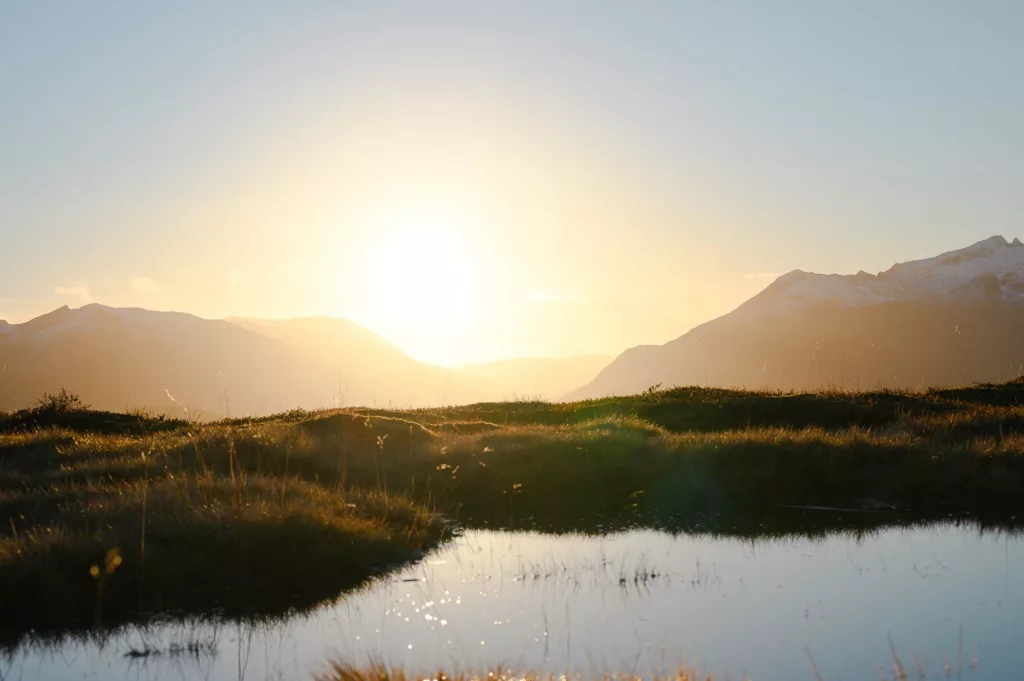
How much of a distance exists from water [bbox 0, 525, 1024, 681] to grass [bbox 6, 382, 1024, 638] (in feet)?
3.66

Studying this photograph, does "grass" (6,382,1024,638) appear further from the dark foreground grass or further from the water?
the water

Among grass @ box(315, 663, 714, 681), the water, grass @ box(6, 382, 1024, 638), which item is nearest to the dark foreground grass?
grass @ box(6, 382, 1024, 638)

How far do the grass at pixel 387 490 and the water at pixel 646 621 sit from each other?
1116 millimetres

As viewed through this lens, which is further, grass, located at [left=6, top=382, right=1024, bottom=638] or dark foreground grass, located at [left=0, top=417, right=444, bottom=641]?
grass, located at [left=6, top=382, right=1024, bottom=638]

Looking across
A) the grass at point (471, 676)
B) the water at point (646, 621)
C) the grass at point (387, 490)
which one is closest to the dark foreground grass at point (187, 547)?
the grass at point (387, 490)

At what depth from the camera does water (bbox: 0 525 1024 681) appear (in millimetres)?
7766

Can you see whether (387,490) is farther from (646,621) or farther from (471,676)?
(471,676)

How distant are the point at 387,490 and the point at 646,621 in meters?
8.36

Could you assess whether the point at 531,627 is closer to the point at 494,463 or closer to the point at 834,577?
the point at 834,577

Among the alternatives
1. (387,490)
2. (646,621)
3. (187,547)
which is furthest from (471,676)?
(387,490)

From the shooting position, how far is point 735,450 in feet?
59.8

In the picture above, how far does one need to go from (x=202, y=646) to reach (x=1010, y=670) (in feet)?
26.2

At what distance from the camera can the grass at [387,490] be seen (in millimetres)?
10508

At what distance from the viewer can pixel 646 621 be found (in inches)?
356
